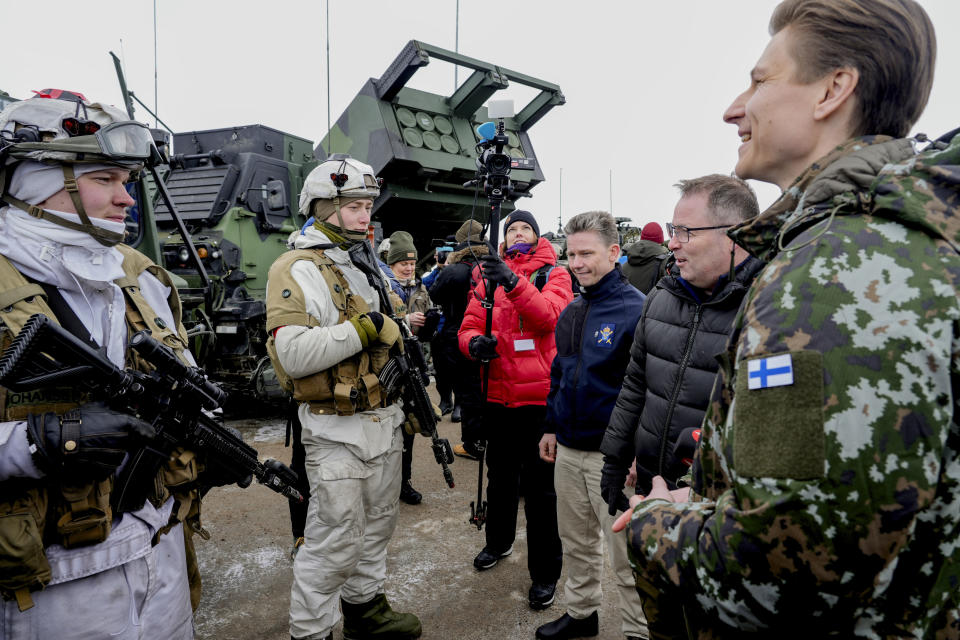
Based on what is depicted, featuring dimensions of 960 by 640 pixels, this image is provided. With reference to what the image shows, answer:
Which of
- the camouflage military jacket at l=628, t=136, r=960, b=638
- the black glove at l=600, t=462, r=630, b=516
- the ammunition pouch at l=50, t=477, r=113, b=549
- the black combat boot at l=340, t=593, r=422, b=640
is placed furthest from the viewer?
the black combat boot at l=340, t=593, r=422, b=640

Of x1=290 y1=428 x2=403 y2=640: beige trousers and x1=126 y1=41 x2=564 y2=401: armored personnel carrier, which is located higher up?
x1=126 y1=41 x2=564 y2=401: armored personnel carrier

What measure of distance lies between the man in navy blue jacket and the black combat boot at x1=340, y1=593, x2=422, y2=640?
2.28ft

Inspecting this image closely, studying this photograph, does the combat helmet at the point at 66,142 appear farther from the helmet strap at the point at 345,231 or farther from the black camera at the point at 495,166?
the black camera at the point at 495,166

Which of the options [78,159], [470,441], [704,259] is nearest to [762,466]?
[704,259]

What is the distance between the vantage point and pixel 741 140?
1265 mm

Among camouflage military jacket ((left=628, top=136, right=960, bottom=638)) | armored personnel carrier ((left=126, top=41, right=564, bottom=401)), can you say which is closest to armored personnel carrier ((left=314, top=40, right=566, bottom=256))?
armored personnel carrier ((left=126, top=41, right=564, bottom=401))

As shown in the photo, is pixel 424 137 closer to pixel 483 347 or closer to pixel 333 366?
pixel 483 347

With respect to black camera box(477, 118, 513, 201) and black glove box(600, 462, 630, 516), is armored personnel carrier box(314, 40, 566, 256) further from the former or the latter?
black glove box(600, 462, 630, 516)

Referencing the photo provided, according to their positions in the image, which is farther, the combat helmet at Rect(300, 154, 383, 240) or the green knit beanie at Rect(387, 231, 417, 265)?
the green knit beanie at Rect(387, 231, 417, 265)

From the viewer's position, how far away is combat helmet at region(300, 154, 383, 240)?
9.44ft

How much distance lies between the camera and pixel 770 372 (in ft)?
2.87

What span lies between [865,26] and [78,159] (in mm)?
2070

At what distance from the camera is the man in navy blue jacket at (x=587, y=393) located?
109 inches

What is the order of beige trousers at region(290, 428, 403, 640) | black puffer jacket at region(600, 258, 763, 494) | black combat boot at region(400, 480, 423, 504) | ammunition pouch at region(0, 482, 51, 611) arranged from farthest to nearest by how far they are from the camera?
1. black combat boot at region(400, 480, 423, 504)
2. beige trousers at region(290, 428, 403, 640)
3. black puffer jacket at region(600, 258, 763, 494)
4. ammunition pouch at region(0, 482, 51, 611)
